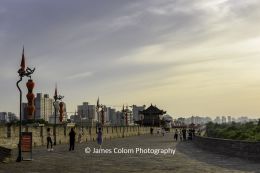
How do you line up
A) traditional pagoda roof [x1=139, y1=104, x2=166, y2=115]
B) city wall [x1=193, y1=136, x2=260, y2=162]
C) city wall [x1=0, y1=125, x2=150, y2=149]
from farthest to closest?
traditional pagoda roof [x1=139, y1=104, x2=166, y2=115], city wall [x1=0, y1=125, x2=150, y2=149], city wall [x1=193, y1=136, x2=260, y2=162]

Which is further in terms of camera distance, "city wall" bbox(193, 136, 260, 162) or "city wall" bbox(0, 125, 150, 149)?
"city wall" bbox(0, 125, 150, 149)

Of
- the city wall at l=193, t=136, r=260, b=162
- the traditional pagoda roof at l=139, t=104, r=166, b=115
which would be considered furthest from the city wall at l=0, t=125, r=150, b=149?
the traditional pagoda roof at l=139, t=104, r=166, b=115

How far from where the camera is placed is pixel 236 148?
22141 millimetres

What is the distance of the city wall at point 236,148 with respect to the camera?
19.8m

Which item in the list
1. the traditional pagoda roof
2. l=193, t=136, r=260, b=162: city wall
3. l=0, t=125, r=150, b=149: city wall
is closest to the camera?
l=193, t=136, r=260, b=162: city wall

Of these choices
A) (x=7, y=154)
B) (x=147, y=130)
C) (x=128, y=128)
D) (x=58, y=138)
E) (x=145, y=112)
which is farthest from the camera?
(x=145, y=112)

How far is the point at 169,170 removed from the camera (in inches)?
612

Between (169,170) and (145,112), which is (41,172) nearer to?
(169,170)

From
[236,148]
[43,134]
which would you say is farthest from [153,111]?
[236,148]

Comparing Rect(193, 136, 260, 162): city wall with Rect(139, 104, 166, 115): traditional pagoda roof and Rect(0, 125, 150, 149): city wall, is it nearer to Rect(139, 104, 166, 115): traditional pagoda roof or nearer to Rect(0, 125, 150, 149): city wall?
Rect(0, 125, 150, 149): city wall

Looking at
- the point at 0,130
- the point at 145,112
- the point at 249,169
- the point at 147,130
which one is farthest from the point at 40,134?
the point at 145,112

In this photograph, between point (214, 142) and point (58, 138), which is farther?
point (58, 138)

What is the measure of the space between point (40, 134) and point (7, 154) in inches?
634

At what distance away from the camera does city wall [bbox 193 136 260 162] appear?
19.8 meters
